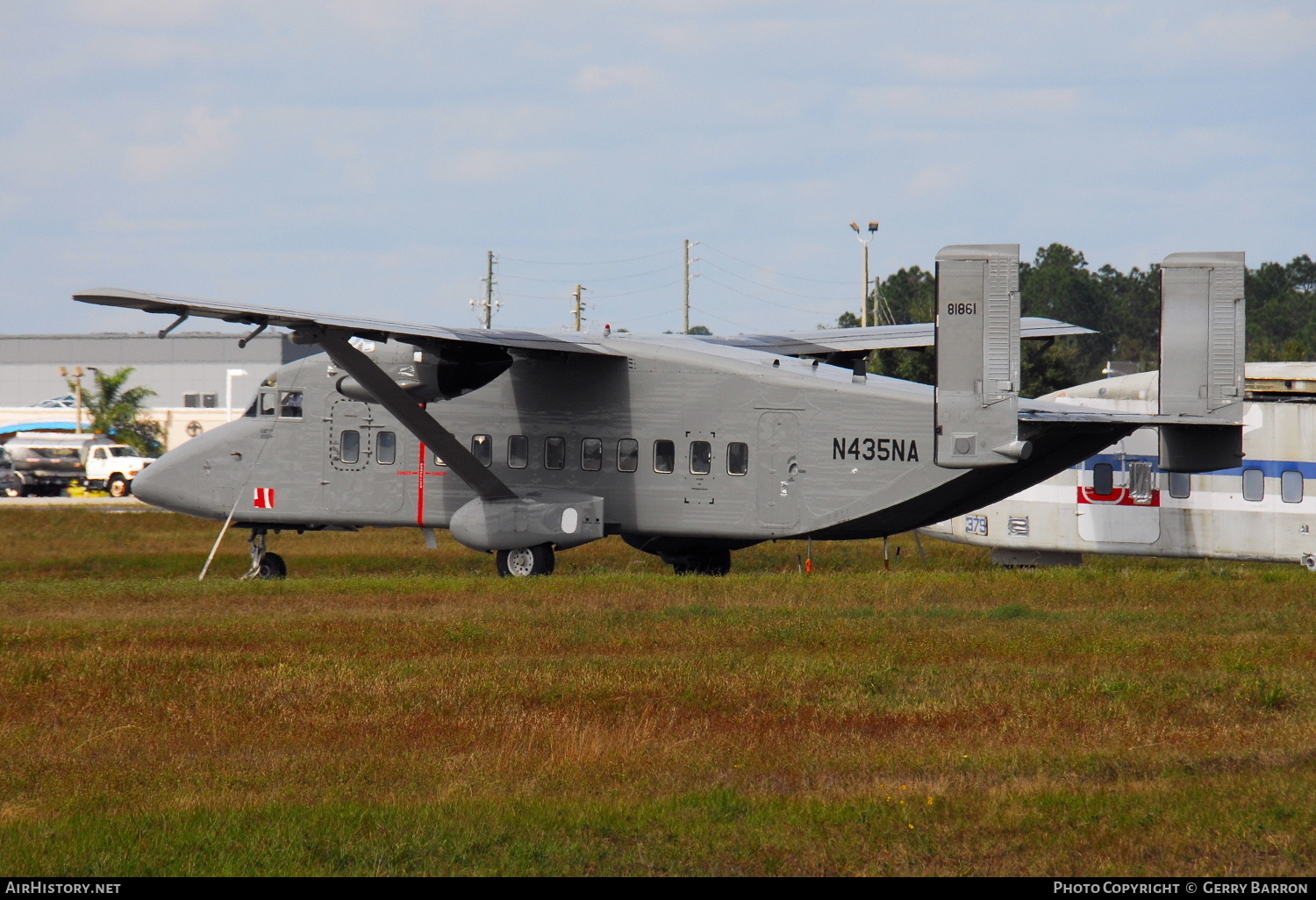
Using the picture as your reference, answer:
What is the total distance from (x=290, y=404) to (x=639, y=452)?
21.4 ft

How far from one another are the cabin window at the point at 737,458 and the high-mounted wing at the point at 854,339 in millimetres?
4228

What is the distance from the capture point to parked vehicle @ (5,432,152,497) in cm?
5841

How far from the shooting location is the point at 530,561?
2245 cm

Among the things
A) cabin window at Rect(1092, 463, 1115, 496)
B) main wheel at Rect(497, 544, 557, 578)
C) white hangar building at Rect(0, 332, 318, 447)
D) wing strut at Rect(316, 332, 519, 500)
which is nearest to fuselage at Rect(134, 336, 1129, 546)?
wing strut at Rect(316, 332, 519, 500)

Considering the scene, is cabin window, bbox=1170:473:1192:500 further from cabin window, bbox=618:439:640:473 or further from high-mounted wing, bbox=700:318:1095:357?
cabin window, bbox=618:439:640:473

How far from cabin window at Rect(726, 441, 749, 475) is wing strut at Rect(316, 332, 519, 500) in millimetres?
3637

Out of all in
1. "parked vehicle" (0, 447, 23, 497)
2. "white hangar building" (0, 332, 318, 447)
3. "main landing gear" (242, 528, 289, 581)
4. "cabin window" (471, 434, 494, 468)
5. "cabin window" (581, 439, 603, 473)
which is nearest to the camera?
"cabin window" (581, 439, 603, 473)

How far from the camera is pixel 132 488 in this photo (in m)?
23.5

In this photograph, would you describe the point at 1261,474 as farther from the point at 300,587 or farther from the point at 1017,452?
the point at 300,587

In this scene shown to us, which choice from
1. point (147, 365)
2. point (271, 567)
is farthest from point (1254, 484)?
point (147, 365)

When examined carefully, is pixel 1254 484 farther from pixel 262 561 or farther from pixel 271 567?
pixel 262 561

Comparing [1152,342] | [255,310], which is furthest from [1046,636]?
[1152,342]

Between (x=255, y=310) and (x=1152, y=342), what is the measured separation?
4386 inches
